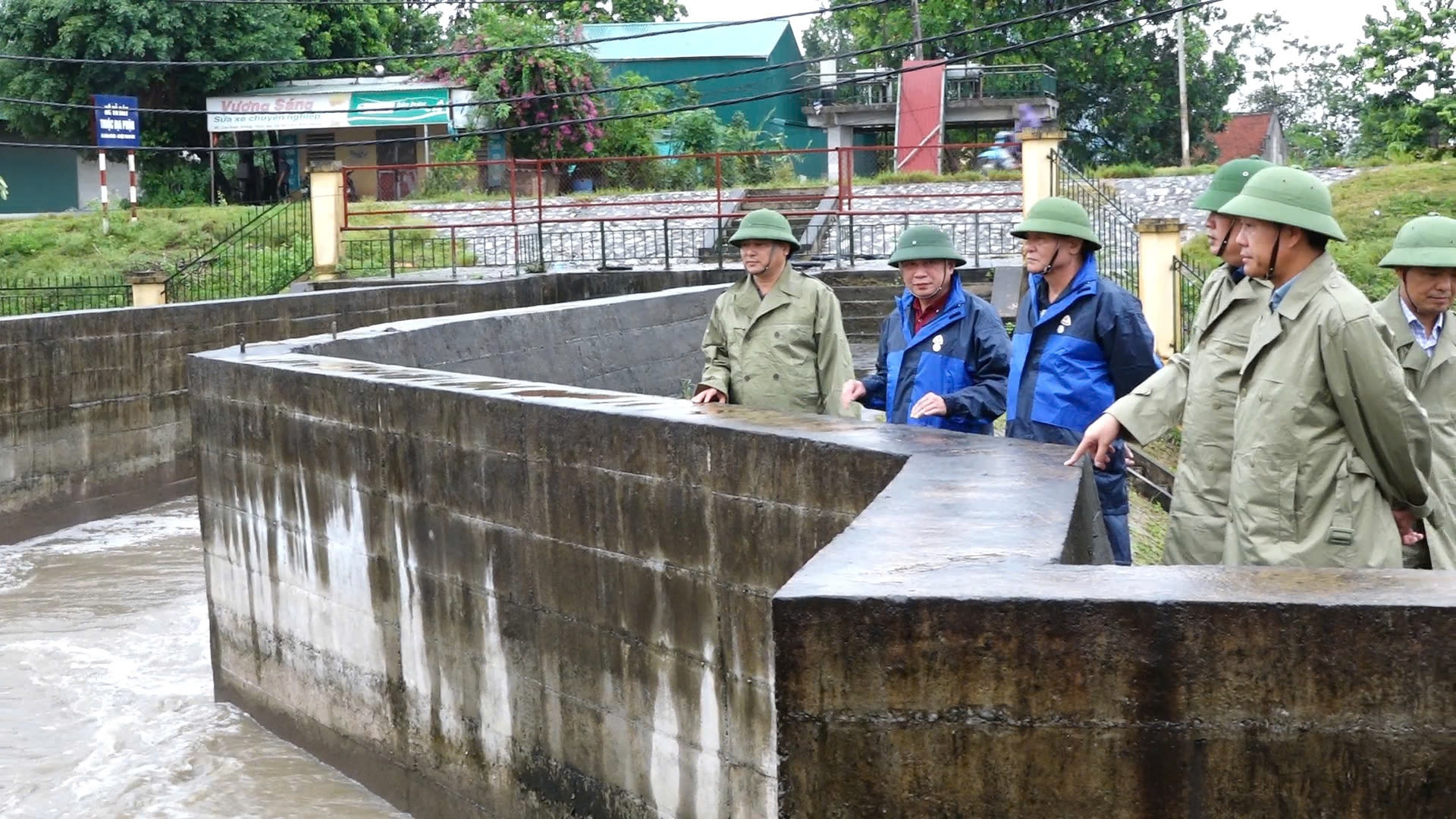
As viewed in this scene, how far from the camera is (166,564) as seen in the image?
1233cm

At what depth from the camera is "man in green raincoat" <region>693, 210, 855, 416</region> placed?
275 inches

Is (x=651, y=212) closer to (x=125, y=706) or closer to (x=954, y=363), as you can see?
(x=125, y=706)

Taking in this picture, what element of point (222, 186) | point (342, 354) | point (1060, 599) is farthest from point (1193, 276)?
point (222, 186)

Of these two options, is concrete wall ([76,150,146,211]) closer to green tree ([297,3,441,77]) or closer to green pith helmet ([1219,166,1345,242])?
green tree ([297,3,441,77])

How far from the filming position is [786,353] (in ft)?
22.9

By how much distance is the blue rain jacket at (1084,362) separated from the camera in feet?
17.4

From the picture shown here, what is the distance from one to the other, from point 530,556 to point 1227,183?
284 cm

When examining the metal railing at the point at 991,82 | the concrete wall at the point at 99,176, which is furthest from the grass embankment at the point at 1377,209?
the concrete wall at the point at 99,176

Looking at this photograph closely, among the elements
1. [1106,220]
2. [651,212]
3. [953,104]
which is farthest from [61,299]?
[953,104]

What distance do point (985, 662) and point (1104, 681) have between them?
19 cm

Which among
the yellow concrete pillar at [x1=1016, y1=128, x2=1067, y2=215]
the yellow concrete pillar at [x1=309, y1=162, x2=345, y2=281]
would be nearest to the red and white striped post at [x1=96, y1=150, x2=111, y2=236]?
the yellow concrete pillar at [x1=309, y1=162, x2=345, y2=281]

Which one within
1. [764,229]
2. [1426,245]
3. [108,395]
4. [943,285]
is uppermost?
[764,229]

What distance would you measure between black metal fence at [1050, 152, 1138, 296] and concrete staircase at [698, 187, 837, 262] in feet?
9.84

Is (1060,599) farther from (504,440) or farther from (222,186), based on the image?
(222,186)
